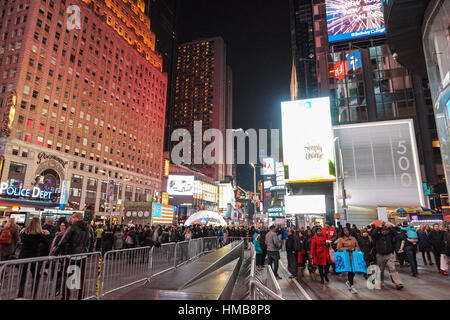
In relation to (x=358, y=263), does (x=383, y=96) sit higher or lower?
higher

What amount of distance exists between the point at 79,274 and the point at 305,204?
28.5 metres

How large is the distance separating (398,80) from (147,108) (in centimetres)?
7275

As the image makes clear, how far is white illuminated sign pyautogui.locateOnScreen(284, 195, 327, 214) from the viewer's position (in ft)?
103

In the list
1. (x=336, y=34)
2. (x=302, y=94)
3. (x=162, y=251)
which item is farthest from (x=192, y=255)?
(x=302, y=94)

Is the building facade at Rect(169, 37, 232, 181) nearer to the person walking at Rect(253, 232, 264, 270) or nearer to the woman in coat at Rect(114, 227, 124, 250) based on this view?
the person walking at Rect(253, 232, 264, 270)

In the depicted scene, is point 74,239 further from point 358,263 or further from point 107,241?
point 107,241

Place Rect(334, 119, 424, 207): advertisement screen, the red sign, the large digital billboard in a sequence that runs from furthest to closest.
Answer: the large digital billboard < the red sign < Rect(334, 119, 424, 207): advertisement screen

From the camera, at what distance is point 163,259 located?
34.7 ft

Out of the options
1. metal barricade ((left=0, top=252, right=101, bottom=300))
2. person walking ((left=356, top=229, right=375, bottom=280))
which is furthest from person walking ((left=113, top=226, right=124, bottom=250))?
person walking ((left=356, top=229, right=375, bottom=280))

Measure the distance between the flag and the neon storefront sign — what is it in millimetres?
15683

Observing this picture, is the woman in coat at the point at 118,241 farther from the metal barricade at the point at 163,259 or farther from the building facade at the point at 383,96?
the building facade at the point at 383,96

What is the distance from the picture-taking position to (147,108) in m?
93.8

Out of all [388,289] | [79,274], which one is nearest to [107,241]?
[79,274]

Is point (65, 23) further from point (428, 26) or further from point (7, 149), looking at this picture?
point (428, 26)
